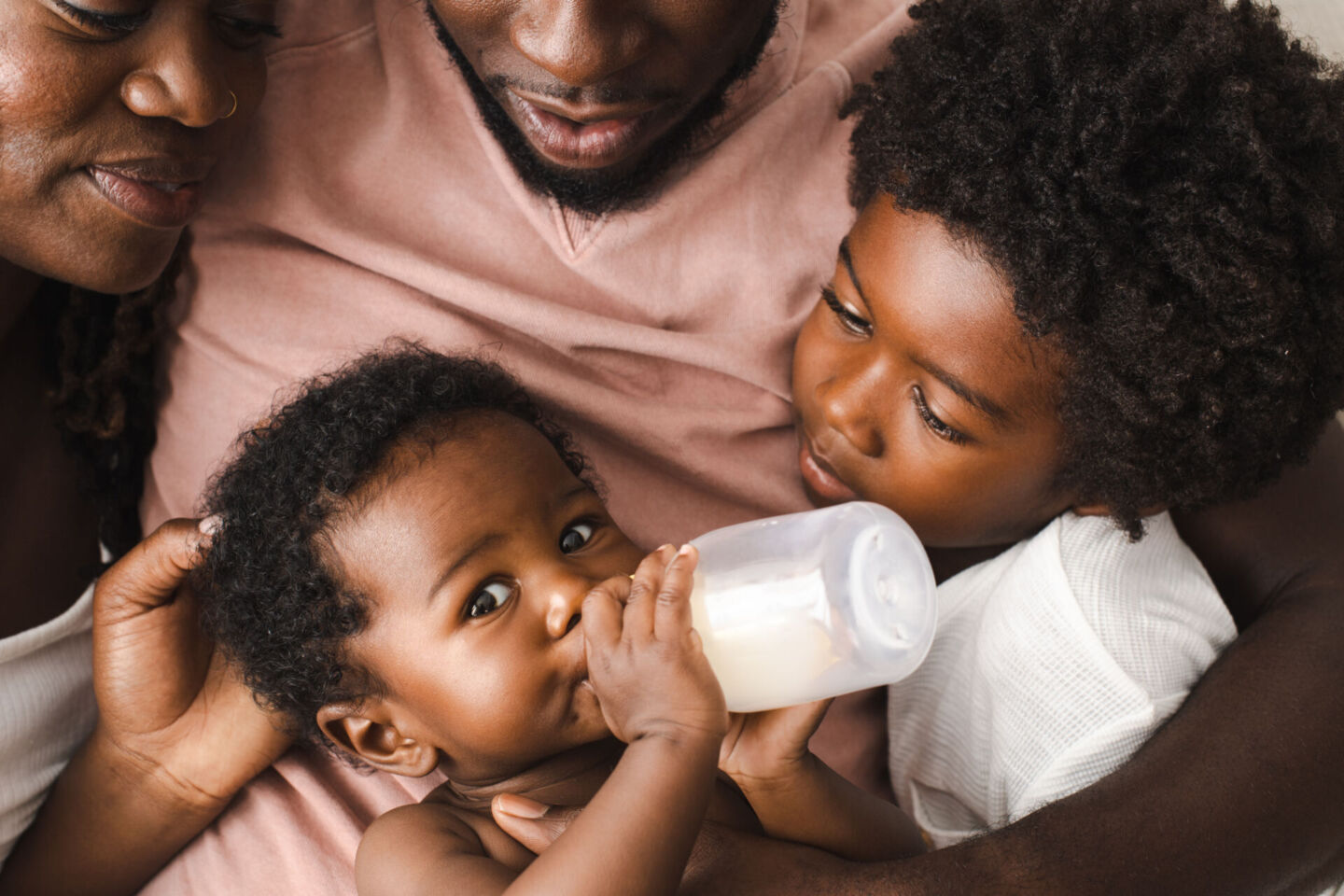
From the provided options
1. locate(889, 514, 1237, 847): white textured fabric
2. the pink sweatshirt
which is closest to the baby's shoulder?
the pink sweatshirt

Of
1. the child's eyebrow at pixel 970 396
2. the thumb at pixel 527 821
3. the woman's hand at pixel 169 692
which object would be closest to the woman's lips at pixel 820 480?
the child's eyebrow at pixel 970 396

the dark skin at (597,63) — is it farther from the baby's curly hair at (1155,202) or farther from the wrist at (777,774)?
the wrist at (777,774)

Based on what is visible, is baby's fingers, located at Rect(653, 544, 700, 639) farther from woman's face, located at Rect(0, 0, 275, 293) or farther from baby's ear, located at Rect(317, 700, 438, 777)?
woman's face, located at Rect(0, 0, 275, 293)

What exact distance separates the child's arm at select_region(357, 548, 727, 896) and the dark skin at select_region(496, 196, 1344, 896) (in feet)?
0.72

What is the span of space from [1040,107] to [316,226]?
1.22 metres

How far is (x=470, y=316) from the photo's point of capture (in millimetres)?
2025

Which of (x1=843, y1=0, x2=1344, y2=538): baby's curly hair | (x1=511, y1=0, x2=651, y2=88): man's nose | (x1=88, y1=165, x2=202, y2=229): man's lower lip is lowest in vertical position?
(x1=88, y1=165, x2=202, y2=229): man's lower lip

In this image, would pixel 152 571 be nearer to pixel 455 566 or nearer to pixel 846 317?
pixel 455 566

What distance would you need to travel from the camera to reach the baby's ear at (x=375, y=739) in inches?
65.7

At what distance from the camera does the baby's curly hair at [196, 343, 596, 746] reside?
1611 mm

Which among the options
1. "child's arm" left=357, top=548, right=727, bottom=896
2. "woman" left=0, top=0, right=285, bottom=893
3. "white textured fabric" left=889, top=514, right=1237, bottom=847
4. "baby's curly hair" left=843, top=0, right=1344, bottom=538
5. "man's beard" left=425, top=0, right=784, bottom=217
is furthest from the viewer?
"man's beard" left=425, top=0, right=784, bottom=217

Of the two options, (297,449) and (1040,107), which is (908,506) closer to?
(1040,107)

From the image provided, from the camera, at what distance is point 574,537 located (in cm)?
169

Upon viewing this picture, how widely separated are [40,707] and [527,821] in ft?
2.87
